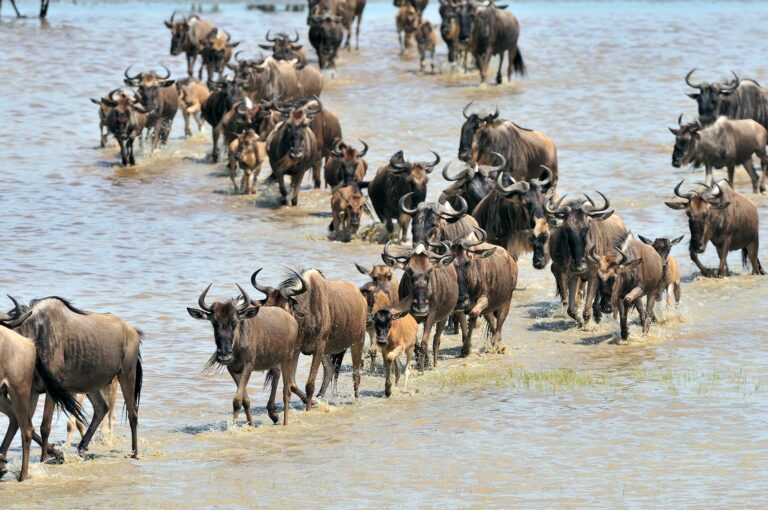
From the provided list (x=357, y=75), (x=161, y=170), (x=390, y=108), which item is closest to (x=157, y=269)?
(x=161, y=170)

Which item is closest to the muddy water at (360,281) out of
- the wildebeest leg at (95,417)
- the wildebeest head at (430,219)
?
the wildebeest leg at (95,417)

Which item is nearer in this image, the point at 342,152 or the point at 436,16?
the point at 342,152

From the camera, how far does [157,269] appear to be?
20391mm

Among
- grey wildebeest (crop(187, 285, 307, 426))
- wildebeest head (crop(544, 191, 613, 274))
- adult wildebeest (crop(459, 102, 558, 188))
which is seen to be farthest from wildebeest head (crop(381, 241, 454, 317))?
adult wildebeest (crop(459, 102, 558, 188))

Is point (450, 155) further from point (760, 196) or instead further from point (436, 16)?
point (436, 16)

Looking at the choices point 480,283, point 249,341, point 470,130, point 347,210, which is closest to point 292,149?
point 347,210

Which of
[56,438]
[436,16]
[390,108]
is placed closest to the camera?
[56,438]

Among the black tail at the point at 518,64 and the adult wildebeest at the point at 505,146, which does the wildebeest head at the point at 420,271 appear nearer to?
the adult wildebeest at the point at 505,146

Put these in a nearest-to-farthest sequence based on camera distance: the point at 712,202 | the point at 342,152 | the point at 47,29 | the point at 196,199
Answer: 1. the point at 712,202
2. the point at 342,152
3. the point at 196,199
4. the point at 47,29

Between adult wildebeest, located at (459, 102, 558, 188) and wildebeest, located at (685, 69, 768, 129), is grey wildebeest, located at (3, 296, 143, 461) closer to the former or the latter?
adult wildebeest, located at (459, 102, 558, 188)

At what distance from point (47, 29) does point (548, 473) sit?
102 ft

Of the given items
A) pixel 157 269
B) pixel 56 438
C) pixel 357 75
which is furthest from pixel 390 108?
pixel 56 438

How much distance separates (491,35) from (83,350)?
907 inches

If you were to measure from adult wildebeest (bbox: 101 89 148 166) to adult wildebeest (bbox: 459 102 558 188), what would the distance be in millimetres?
6850
